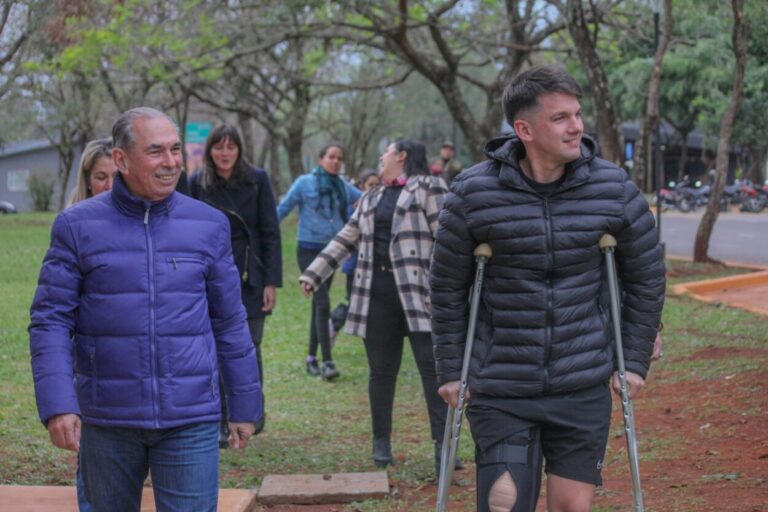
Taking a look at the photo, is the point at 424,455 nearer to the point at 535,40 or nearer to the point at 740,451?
the point at 740,451

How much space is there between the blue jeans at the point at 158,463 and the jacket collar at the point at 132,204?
2.26 feet

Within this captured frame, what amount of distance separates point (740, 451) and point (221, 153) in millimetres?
3532

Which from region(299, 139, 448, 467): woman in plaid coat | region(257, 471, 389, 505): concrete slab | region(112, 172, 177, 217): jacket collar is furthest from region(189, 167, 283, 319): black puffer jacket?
region(112, 172, 177, 217): jacket collar

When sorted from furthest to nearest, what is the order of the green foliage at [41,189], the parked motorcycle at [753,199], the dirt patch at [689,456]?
the green foliage at [41,189]
the parked motorcycle at [753,199]
the dirt patch at [689,456]

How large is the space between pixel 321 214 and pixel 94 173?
5.16 metres

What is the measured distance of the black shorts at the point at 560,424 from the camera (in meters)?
4.18

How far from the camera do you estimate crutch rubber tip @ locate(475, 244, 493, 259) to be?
165 inches

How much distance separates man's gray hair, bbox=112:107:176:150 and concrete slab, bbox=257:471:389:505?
3.03m

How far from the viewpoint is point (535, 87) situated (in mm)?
4184

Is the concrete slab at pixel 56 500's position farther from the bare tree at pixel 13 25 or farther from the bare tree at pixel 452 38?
the bare tree at pixel 452 38

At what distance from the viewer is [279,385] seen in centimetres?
1071

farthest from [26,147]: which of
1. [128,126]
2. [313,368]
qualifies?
[128,126]

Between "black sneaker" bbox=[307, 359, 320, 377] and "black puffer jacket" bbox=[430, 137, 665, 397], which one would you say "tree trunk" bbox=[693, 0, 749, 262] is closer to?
"black sneaker" bbox=[307, 359, 320, 377]

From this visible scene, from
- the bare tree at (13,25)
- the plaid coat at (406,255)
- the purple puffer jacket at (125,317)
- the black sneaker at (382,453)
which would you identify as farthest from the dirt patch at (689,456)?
the bare tree at (13,25)
